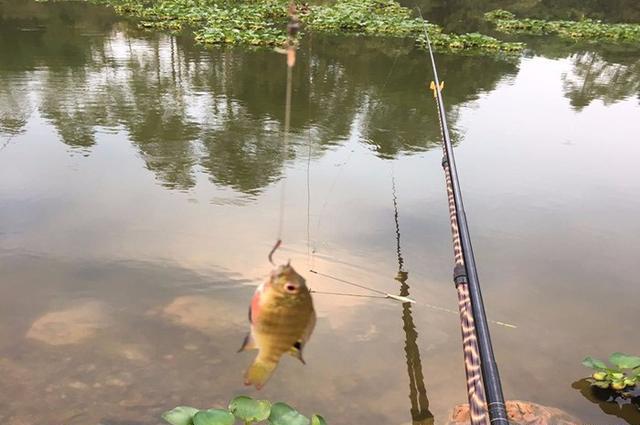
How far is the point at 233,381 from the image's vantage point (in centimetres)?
340

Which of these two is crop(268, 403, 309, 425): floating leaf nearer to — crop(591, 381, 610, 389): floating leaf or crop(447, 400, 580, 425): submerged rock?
crop(447, 400, 580, 425): submerged rock

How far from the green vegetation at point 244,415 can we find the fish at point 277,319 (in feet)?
5.31

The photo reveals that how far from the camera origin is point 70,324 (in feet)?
12.5

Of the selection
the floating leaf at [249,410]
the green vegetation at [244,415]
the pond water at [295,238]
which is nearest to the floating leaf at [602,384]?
the pond water at [295,238]

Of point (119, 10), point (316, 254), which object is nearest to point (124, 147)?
point (316, 254)

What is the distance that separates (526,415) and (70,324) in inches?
125

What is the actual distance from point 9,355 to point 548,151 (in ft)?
25.5

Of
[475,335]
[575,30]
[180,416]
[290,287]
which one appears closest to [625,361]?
[475,335]

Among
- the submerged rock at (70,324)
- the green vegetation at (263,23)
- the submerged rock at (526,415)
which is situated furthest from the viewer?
the green vegetation at (263,23)

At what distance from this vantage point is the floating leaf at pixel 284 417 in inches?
101

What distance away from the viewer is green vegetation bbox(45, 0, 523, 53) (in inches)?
589

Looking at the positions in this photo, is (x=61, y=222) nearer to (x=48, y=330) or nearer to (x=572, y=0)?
(x=48, y=330)

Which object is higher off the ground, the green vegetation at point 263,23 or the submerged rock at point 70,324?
the green vegetation at point 263,23

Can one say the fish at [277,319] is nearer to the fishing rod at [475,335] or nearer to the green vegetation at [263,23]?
the fishing rod at [475,335]
